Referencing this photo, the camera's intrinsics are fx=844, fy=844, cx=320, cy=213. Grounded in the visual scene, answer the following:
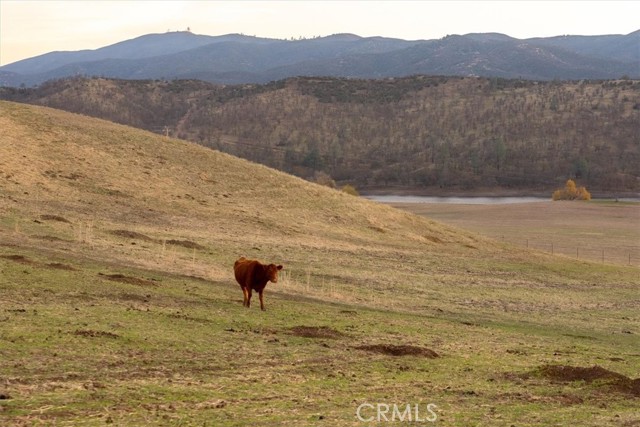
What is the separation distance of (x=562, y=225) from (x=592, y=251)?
81.1 ft

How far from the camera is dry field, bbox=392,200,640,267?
7406 centimetres

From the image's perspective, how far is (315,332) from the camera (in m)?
22.6

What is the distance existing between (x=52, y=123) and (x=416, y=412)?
197 feet

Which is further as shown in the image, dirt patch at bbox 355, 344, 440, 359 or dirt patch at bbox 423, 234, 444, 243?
→ dirt patch at bbox 423, 234, 444, 243

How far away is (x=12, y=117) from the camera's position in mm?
67625

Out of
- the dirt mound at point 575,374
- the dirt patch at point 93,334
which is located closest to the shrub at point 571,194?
the dirt mound at point 575,374

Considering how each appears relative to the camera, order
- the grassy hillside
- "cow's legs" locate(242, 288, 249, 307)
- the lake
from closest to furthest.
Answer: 1. the grassy hillside
2. "cow's legs" locate(242, 288, 249, 307)
3. the lake

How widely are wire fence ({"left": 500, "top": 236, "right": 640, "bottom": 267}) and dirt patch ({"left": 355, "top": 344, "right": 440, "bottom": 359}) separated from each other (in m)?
46.3

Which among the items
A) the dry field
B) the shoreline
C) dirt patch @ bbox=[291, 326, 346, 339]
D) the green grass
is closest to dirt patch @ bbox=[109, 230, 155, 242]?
the green grass

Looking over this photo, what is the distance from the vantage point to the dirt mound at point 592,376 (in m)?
18.3

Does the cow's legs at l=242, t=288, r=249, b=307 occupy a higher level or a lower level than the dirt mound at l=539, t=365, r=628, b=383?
higher

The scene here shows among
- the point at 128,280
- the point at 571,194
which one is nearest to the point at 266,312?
the point at 128,280

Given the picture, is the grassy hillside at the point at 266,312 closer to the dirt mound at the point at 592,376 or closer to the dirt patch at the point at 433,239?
the dirt mound at the point at 592,376
